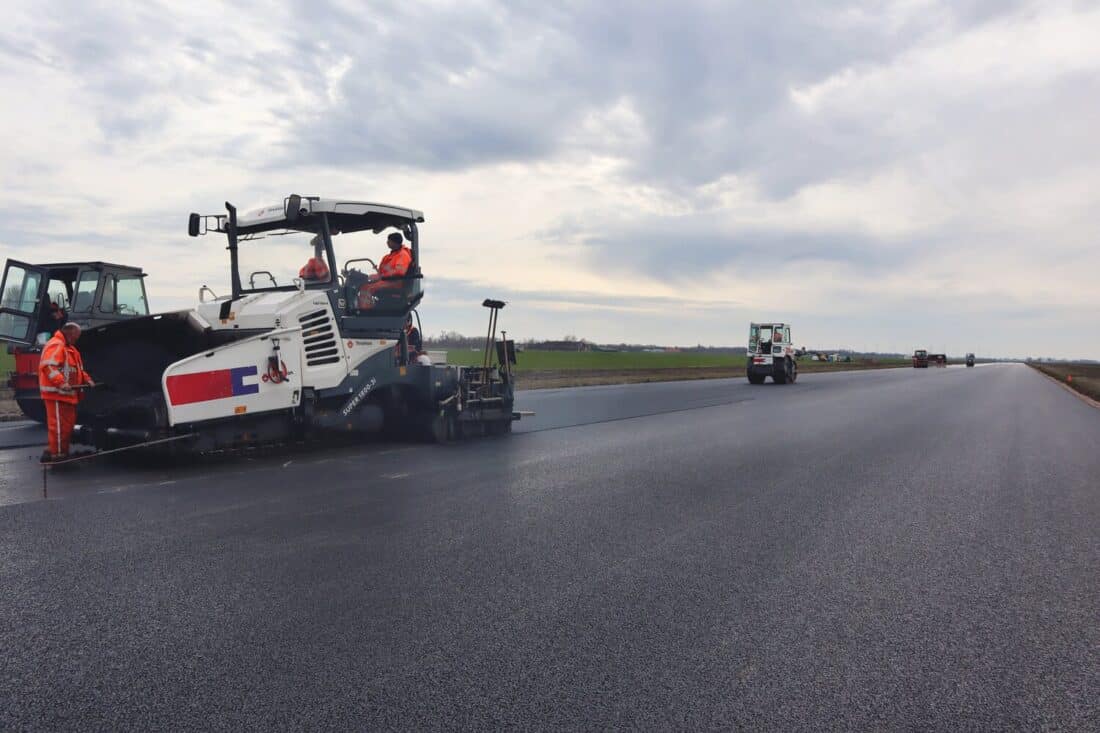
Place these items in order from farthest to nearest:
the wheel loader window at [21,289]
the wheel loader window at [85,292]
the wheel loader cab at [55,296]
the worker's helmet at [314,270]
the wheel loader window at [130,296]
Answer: the wheel loader window at [130,296] → the wheel loader window at [85,292] → the wheel loader window at [21,289] → the wheel loader cab at [55,296] → the worker's helmet at [314,270]

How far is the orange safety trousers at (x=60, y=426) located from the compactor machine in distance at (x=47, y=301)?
397 centimetres

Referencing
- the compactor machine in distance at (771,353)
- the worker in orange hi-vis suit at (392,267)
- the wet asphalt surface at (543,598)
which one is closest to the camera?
the wet asphalt surface at (543,598)

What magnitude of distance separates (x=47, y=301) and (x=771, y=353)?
26.2 m

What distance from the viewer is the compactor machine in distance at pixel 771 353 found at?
106 feet

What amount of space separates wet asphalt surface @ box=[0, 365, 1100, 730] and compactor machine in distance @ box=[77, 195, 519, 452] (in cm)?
69

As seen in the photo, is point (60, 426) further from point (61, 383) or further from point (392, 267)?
point (392, 267)

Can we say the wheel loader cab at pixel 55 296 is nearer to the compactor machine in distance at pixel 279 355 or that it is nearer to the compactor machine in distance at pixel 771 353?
the compactor machine in distance at pixel 279 355

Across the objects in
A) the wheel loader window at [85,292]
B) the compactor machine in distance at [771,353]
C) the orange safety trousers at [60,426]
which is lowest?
the orange safety trousers at [60,426]

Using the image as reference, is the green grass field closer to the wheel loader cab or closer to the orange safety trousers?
the orange safety trousers

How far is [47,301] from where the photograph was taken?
12.9 m

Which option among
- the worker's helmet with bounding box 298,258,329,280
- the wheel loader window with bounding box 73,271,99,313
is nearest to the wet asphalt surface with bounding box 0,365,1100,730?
the worker's helmet with bounding box 298,258,329,280

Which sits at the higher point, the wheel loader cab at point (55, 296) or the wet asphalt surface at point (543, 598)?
the wheel loader cab at point (55, 296)

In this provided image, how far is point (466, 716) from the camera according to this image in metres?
2.86

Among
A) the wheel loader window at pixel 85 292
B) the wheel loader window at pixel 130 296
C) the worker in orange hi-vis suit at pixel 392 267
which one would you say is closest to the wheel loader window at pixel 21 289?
the wheel loader window at pixel 85 292
